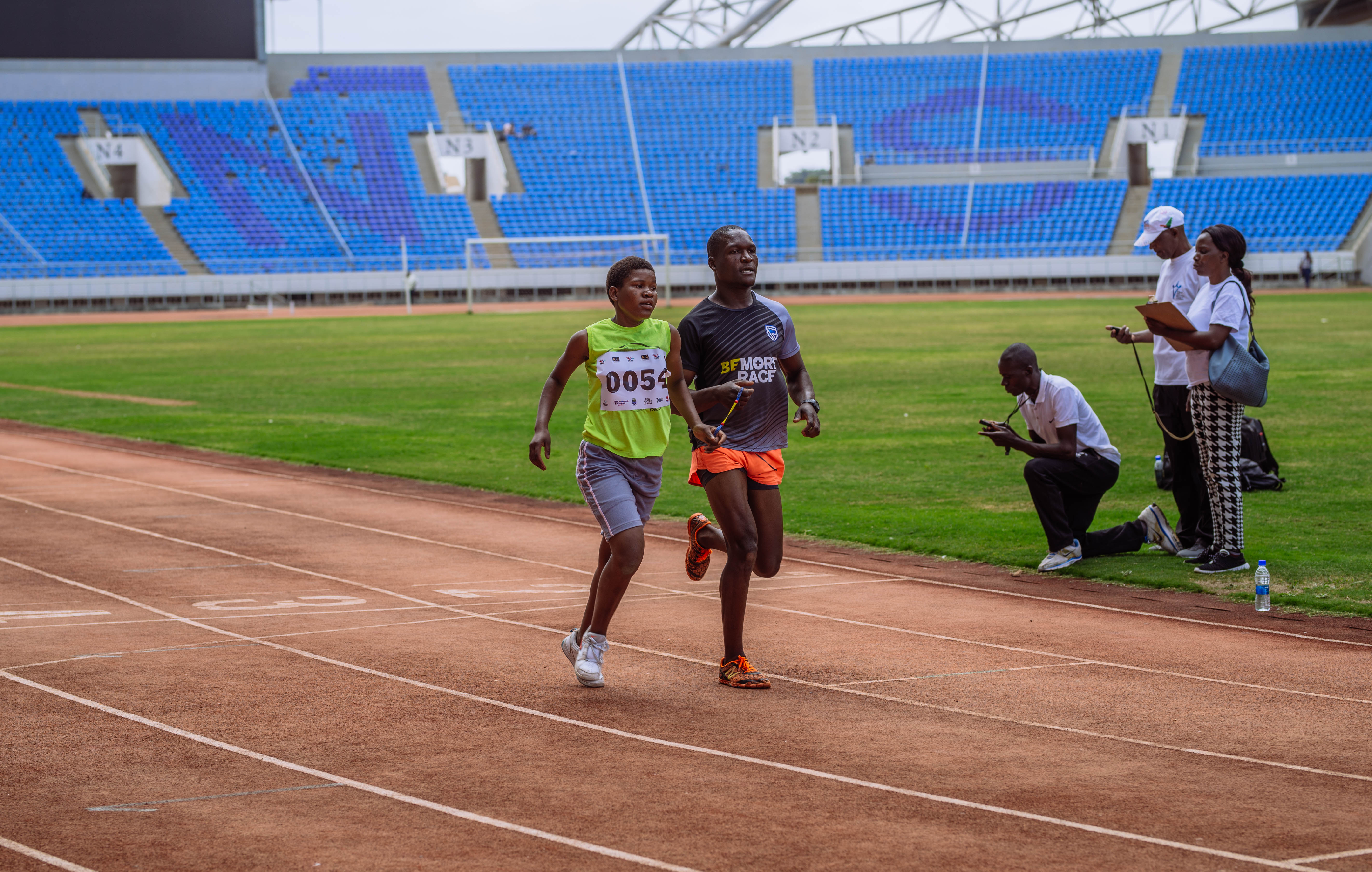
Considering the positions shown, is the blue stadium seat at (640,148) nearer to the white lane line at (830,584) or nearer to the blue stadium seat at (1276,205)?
the blue stadium seat at (1276,205)

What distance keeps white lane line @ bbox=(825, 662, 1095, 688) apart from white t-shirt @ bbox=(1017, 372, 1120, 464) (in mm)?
2863

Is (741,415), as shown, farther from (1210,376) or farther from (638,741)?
(1210,376)

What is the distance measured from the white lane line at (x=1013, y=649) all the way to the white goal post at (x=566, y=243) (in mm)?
40107

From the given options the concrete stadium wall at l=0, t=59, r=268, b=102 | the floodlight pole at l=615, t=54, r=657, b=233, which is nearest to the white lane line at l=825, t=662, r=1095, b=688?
the floodlight pole at l=615, t=54, r=657, b=233

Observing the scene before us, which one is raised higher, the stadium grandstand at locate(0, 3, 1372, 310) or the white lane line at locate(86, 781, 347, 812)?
the stadium grandstand at locate(0, 3, 1372, 310)

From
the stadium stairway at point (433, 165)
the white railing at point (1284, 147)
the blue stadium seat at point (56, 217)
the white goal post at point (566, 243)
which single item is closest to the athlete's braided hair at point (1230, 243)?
the white goal post at point (566, 243)

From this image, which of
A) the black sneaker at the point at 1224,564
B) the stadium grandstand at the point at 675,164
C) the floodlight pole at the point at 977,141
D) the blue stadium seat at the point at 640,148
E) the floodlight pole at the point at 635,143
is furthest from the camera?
the floodlight pole at the point at 635,143

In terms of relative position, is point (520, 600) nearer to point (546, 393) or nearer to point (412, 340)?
point (546, 393)

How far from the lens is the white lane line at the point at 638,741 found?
449 cm

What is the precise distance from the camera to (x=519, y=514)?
1239cm

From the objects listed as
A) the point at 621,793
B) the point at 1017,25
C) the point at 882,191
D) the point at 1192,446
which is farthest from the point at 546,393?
the point at 1017,25

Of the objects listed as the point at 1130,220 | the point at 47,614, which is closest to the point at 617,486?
the point at 47,614

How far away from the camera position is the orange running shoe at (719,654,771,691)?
Result: 664 centimetres

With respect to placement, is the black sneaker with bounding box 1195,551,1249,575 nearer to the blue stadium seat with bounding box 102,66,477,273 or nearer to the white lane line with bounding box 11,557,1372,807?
the white lane line with bounding box 11,557,1372,807
